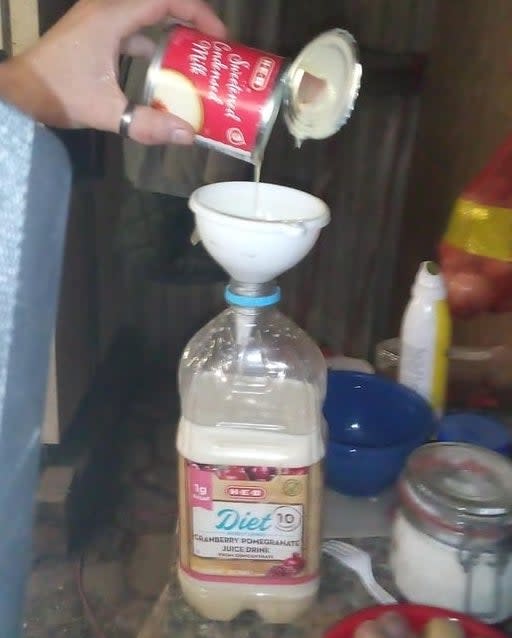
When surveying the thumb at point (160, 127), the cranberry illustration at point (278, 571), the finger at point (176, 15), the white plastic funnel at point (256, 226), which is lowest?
the cranberry illustration at point (278, 571)

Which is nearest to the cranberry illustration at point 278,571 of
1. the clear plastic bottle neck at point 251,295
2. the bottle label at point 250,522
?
the bottle label at point 250,522

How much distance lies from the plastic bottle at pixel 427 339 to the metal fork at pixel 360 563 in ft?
0.66

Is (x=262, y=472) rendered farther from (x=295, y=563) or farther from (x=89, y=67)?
(x=89, y=67)

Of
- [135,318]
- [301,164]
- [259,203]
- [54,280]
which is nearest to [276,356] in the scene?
[259,203]

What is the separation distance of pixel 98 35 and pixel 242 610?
532mm

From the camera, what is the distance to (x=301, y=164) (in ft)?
6.37

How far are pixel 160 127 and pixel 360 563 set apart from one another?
0.44 metres

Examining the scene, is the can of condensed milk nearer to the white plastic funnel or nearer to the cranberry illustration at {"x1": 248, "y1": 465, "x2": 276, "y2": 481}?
the white plastic funnel

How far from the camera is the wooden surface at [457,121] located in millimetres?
1303

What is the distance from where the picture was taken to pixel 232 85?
0.67m

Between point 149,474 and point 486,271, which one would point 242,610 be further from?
point 149,474

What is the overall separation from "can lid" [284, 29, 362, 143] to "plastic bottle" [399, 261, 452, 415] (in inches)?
8.6

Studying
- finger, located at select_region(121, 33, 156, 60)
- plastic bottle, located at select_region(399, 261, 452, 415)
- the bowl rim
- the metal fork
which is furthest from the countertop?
finger, located at select_region(121, 33, 156, 60)

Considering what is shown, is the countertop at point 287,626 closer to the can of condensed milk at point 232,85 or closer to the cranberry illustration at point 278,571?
the cranberry illustration at point 278,571
